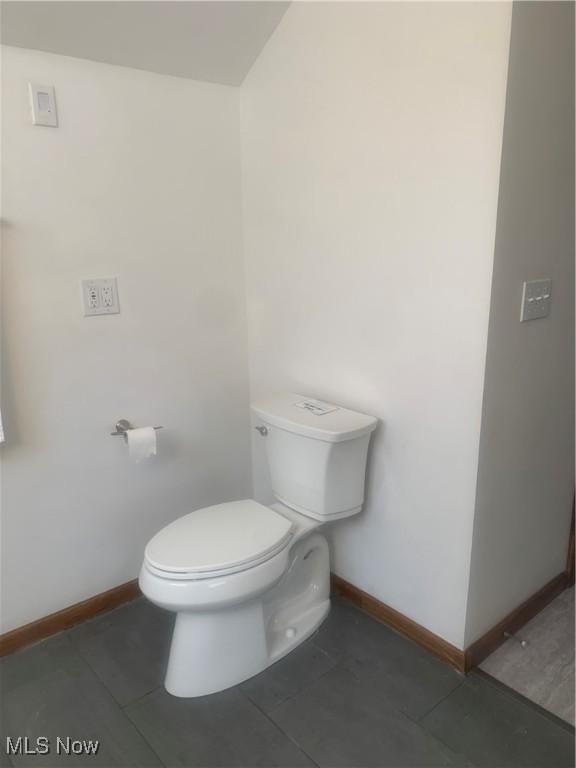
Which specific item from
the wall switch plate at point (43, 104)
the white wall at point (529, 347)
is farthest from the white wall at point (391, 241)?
the wall switch plate at point (43, 104)

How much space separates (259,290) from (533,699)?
165cm

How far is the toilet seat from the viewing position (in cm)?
158

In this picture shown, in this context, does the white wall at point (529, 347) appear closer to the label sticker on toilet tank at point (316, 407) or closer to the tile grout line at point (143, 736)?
the label sticker on toilet tank at point (316, 407)

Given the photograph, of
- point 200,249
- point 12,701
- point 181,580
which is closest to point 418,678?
point 181,580

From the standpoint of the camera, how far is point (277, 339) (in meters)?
2.18

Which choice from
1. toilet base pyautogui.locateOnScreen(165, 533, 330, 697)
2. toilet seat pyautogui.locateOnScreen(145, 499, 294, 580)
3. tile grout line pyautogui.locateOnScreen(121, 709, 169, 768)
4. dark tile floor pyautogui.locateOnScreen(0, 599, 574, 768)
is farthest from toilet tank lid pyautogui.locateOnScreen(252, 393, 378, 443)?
tile grout line pyautogui.locateOnScreen(121, 709, 169, 768)

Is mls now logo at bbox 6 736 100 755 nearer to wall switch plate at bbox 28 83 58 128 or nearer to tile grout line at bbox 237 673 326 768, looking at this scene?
tile grout line at bbox 237 673 326 768

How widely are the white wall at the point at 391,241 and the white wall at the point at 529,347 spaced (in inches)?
2.0

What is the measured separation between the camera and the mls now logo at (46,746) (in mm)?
1519

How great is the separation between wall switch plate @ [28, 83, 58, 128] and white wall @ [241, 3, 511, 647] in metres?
0.70

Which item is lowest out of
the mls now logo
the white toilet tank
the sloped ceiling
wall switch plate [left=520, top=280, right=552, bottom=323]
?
the mls now logo

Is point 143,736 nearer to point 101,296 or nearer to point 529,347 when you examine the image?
point 101,296

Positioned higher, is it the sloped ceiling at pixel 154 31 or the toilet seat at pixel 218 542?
the sloped ceiling at pixel 154 31

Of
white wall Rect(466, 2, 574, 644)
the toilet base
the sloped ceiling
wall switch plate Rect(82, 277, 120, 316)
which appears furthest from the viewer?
wall switch plate Rect(82, 277, 120, 316)
